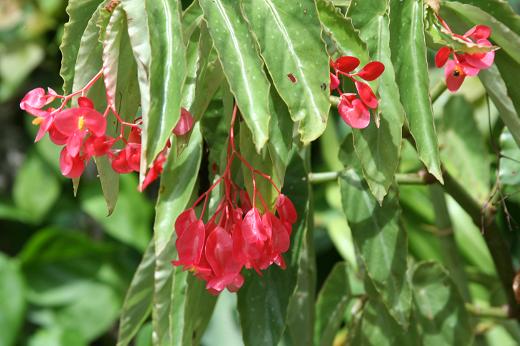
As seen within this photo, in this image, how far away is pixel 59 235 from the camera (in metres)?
2.19

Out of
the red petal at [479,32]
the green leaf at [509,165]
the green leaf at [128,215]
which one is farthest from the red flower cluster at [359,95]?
the green leaf at [128,215]

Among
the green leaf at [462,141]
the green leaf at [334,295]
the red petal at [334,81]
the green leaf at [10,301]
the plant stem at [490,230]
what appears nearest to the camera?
the red petal at [334,81]

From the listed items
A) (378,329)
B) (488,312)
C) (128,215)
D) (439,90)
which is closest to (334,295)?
(378,329)

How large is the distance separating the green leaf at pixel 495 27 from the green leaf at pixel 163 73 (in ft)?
0.91

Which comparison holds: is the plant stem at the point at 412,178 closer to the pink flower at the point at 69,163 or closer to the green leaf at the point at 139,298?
the green leaf at the point at 139,298

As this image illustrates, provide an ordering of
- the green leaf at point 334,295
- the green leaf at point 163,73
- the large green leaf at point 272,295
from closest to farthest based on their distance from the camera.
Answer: the green leaf at point 163,73, the large green leaf at point 272,295, the green leaf at point 334,295

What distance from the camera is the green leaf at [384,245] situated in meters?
0.95

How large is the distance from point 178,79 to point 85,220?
1762mm

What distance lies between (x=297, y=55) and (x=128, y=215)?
1.50 m

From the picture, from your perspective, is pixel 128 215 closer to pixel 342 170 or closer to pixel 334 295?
pixel 334 295

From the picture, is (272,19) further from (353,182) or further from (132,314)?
(132,314)

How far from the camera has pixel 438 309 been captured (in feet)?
3.59

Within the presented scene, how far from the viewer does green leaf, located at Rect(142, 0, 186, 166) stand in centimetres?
66

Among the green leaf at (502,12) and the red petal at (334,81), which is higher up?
the red petal at (334,81)
